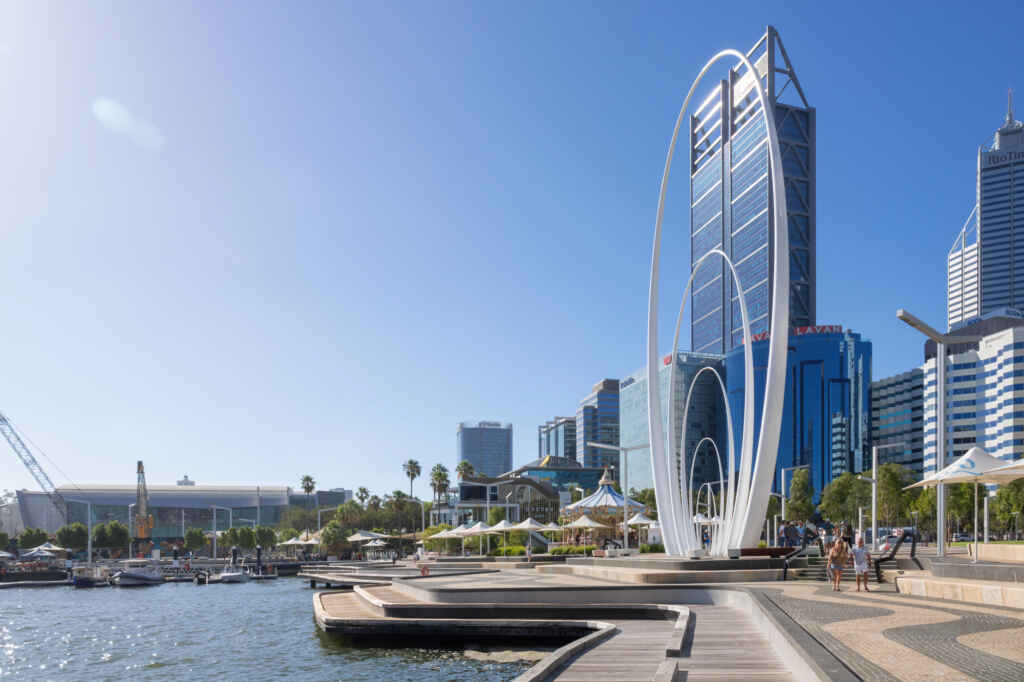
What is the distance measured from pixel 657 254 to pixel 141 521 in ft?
479

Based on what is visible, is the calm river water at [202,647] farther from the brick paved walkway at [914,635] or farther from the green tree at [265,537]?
the green tree at [265,537]

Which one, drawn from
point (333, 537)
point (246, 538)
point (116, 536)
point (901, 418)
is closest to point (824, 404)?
point (901, 418)

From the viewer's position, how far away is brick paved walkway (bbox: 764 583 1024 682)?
10352 millimetres

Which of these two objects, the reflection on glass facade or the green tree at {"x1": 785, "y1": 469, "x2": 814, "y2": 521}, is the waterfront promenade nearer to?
the green tree at {"x1": 785, "y1": 469, "x2": 814, "y2": 521}

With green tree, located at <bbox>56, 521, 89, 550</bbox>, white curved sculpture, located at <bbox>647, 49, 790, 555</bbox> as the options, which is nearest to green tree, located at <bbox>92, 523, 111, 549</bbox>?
green tree, located at <bbox>56, 521, 89, 550</bbox>

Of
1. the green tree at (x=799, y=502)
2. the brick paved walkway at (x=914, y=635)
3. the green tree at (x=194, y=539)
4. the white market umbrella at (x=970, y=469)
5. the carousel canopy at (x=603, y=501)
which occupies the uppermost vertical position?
the white market umbrella at (x=970, y=469)

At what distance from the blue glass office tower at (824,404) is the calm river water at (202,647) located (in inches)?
5115

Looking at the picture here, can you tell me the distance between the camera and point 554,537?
252 feet

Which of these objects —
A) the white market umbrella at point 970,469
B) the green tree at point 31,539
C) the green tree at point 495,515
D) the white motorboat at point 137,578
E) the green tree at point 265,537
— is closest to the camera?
the white market umbrella at point 970,469

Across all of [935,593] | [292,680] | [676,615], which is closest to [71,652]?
[292,680]

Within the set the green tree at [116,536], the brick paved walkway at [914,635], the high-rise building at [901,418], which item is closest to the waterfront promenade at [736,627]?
the brick paved walkway at [914,635]

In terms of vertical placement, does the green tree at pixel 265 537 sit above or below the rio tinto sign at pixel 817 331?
below

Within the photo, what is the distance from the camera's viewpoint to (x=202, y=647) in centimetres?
3152

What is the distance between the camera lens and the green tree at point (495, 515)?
116113 millimetres
